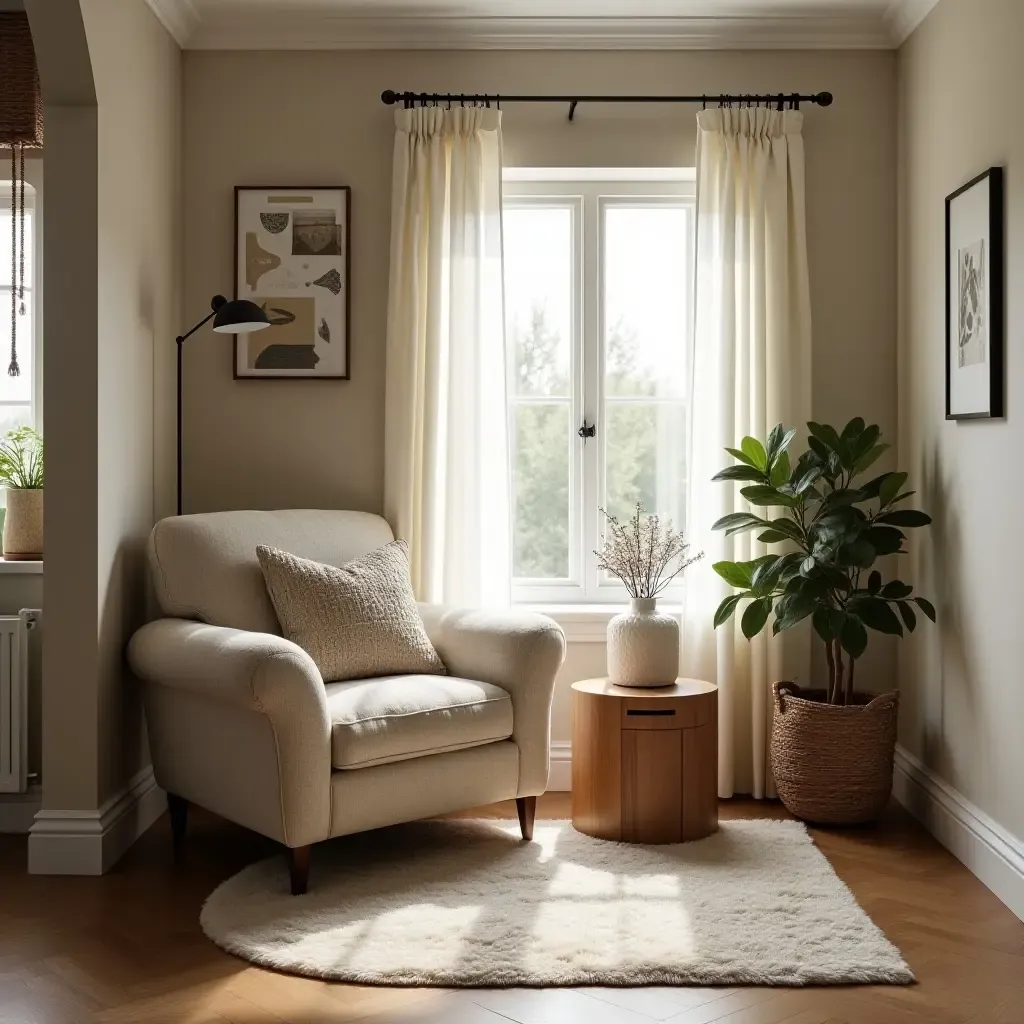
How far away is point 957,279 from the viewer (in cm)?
338

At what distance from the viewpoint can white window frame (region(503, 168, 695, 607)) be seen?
13.9 feet

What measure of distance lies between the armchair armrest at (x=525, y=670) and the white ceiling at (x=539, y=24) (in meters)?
→ 2.05

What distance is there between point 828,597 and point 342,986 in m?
1.91

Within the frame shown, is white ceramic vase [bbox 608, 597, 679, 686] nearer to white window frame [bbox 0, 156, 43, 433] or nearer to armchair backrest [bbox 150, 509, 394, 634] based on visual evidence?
armchair backrest [bbox 150, 509, 394, 634]

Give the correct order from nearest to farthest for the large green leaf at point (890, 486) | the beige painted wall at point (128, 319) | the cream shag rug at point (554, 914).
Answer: the cream shag rug at point (554, 914) → the beige painted wall at point (128, 319) → the large green leaf at point (890, 486)

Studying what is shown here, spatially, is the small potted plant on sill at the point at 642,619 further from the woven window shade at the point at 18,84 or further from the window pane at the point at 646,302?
the woven window shade at the point at 18,84

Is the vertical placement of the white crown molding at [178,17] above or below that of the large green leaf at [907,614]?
above

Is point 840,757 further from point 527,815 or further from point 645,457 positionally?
point 645,457

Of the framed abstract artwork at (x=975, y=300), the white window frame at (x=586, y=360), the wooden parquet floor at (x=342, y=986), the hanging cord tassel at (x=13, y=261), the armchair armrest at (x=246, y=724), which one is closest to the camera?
the wooden parquet floor at (x=342, y=986)

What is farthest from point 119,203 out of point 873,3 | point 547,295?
point 873,3

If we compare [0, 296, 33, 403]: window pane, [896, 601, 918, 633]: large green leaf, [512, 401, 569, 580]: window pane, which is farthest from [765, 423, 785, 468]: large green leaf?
[0, 296, 33, 403]: window pane

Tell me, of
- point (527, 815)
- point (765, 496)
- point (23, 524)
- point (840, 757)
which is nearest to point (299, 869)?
point (527, 815)

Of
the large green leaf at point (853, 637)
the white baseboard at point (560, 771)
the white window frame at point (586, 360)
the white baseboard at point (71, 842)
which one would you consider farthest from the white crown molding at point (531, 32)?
the white baseboard at point (71, 842)

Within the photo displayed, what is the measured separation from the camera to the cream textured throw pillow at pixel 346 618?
10.8 feet
